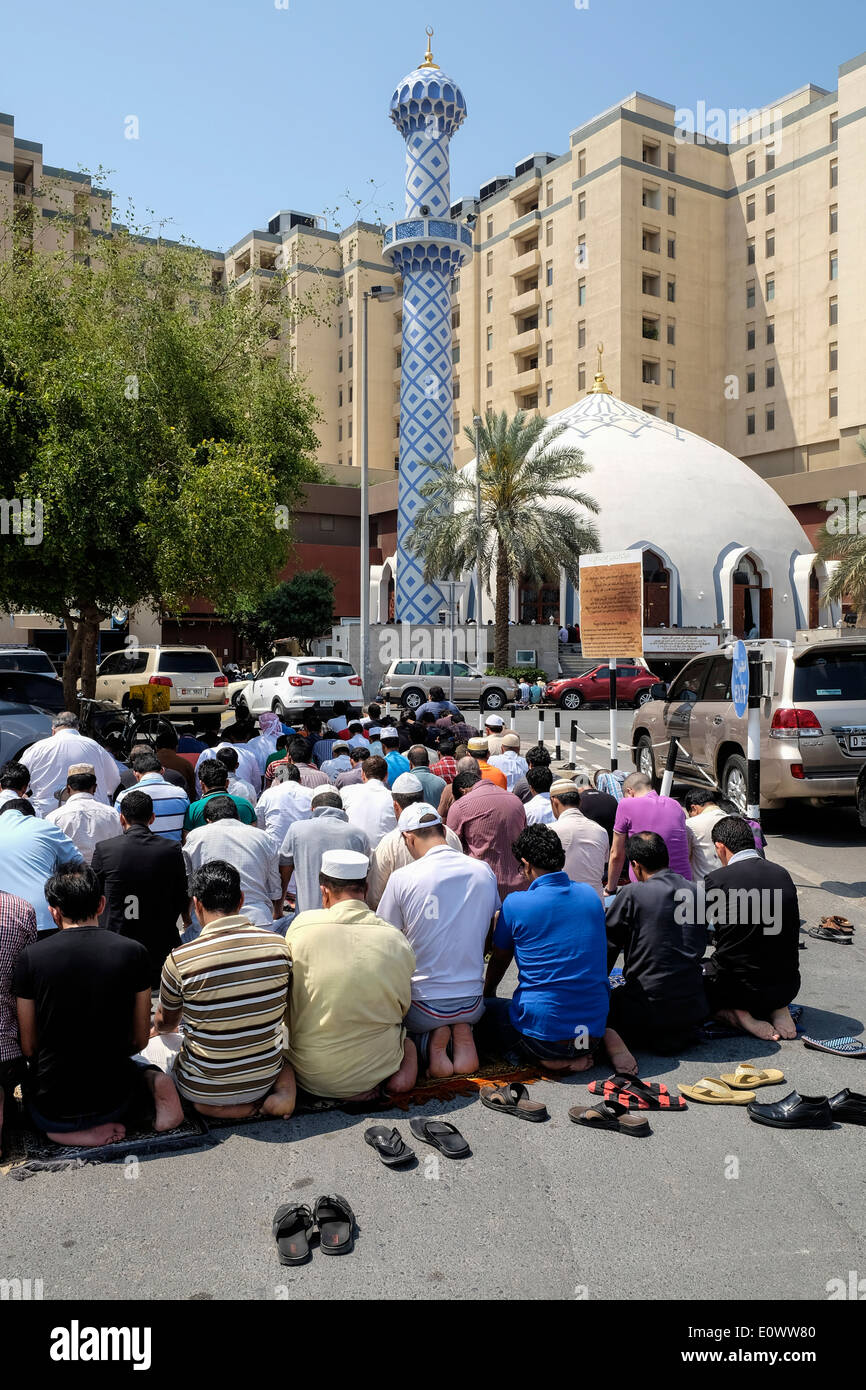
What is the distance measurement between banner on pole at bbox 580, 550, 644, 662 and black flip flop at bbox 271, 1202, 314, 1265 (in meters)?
11.0

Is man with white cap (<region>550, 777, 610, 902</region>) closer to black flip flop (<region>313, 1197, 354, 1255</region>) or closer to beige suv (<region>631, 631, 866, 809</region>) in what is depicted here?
black flip flop (<region>313, 1197, 354, 1255</region>)

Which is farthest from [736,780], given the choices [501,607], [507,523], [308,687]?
[507,523]

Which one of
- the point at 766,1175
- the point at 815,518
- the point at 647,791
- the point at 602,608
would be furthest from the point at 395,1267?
the point at 815,518

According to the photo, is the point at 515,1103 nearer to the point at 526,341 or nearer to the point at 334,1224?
the point at 334,1224


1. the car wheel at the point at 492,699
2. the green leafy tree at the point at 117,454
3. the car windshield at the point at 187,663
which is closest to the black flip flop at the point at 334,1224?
the green leafy tree at the point at 117,454

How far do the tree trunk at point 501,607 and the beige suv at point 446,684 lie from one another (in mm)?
3517

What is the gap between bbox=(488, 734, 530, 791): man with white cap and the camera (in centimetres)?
975

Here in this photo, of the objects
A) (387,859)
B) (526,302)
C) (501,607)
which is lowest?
(387,859)

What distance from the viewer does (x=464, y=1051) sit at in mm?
5422

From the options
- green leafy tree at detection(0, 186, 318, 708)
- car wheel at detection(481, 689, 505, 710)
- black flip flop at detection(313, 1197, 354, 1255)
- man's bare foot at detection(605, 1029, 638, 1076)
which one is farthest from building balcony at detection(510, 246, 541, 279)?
black flip flop at detection(313, 1197, 354, 1255)

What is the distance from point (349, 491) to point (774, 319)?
2570cm

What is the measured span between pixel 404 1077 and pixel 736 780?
7518 millimetres

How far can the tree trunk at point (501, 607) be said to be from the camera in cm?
3516

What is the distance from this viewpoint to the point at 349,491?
62375 mm
